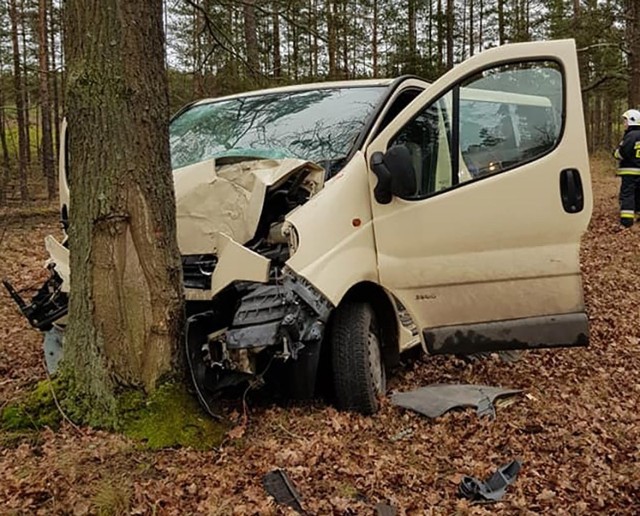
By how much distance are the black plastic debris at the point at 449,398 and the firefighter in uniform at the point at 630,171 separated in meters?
8.23

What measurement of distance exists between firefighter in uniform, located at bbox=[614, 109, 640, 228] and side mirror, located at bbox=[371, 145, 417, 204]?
8.78 m

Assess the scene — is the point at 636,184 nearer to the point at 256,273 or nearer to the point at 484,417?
the point at 484,417

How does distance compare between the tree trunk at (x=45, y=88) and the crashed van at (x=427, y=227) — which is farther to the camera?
the tree trunk at (x=45, y=88)

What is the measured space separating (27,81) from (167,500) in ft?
72.0

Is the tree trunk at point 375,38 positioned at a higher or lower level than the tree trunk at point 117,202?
higher

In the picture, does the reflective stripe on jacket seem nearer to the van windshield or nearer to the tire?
the van windshield

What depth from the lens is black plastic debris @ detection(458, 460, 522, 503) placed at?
318 cm

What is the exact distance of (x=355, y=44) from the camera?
796 inches

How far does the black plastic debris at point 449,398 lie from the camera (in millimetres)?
4180

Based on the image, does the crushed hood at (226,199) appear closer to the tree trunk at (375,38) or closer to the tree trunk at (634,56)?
the tree trunk at (634,56)

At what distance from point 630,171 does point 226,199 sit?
31.2ft

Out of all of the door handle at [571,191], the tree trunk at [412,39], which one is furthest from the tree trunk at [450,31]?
the door handle at [571,191]

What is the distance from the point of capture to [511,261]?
4242 mm

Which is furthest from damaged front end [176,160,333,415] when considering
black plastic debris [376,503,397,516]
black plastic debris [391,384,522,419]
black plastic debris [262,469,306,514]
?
black plastic debris [376,503,397,516]
